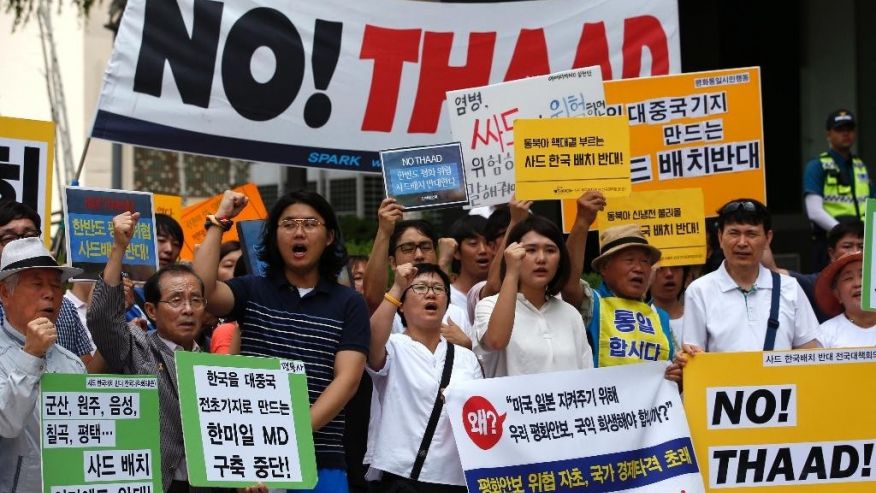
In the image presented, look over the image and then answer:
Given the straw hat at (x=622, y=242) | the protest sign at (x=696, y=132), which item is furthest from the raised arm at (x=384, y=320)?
the protest sign at (x=696, y=132)

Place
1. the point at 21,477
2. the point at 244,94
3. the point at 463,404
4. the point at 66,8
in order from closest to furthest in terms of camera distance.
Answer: the point at 21,477 → the point at 463,404 → the point at 244,94 → the point at 66,8

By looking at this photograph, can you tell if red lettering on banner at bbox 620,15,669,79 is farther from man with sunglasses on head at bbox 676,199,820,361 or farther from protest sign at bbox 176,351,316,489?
protest sign at bbox 176,351,316,489

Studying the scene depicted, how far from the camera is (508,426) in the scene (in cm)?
714

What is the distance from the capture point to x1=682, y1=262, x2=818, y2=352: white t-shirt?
7.92m

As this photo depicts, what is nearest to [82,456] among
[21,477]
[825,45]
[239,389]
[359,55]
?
[21,477]

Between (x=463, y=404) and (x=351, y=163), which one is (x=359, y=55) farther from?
(x=463, y=404)

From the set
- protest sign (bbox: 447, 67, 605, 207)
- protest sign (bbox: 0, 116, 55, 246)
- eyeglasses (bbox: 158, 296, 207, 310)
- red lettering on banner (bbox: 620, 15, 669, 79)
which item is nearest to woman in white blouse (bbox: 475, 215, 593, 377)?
protest sign (bbox: 447, 67, 605, 207)

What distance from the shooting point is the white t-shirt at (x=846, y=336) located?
26.8ft

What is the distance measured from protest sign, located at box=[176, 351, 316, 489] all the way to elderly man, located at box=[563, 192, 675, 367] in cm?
178

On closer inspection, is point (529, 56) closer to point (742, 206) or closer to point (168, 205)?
point (742, 206)

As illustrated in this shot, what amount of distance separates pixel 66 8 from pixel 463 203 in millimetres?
18013

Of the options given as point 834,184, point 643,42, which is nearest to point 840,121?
point 834,184

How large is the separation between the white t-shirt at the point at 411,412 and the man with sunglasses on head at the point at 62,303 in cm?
132

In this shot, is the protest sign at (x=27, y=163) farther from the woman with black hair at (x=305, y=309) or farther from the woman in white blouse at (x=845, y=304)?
the woman in white blouse at (x=845, y=304)
